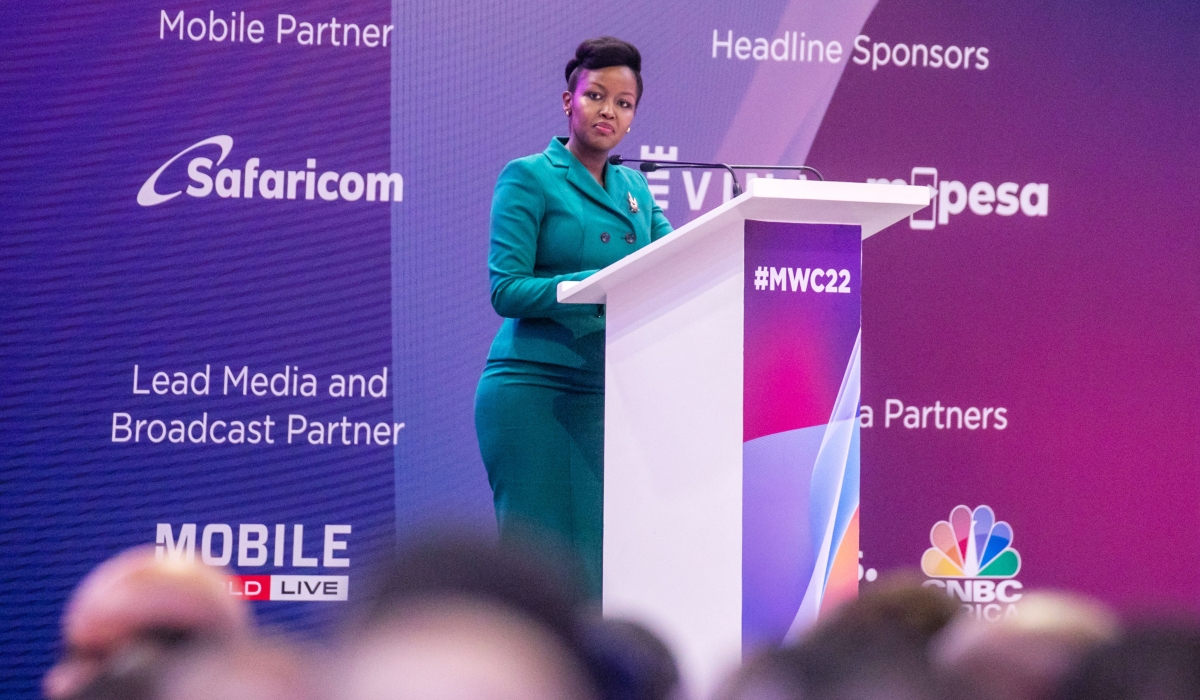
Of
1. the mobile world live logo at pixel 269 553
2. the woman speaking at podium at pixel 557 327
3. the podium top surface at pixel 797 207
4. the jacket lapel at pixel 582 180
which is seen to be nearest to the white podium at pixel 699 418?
the podium top surface at pixel 797 207

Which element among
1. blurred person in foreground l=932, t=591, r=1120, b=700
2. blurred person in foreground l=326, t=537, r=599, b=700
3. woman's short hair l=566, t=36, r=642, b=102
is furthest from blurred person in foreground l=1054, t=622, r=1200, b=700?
woman's short hair l=566, t=36, r=642, b=102

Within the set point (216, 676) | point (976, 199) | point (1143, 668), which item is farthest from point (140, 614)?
point (976, 199)

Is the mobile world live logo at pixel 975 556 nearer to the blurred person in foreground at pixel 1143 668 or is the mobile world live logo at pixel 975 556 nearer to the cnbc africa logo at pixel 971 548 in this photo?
the cnbc africa logo at pixel 971 548

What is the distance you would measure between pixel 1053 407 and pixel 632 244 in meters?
2.46

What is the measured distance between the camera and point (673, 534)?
2430 millimetres

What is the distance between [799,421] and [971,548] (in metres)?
2.64

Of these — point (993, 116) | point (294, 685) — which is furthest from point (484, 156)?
point (294, 685)

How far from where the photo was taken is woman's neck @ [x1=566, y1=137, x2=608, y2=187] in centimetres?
306

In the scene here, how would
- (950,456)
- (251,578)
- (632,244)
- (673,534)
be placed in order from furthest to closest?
(950,456)
(251,578)
(632,244)
(673,534)

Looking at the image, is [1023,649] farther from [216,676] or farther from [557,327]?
[557,327]

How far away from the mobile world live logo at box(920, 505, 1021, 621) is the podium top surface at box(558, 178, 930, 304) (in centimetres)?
251

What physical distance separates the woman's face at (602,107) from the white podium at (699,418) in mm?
555

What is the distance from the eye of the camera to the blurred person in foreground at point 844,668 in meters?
0.48

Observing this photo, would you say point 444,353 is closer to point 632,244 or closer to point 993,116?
point 632,244
